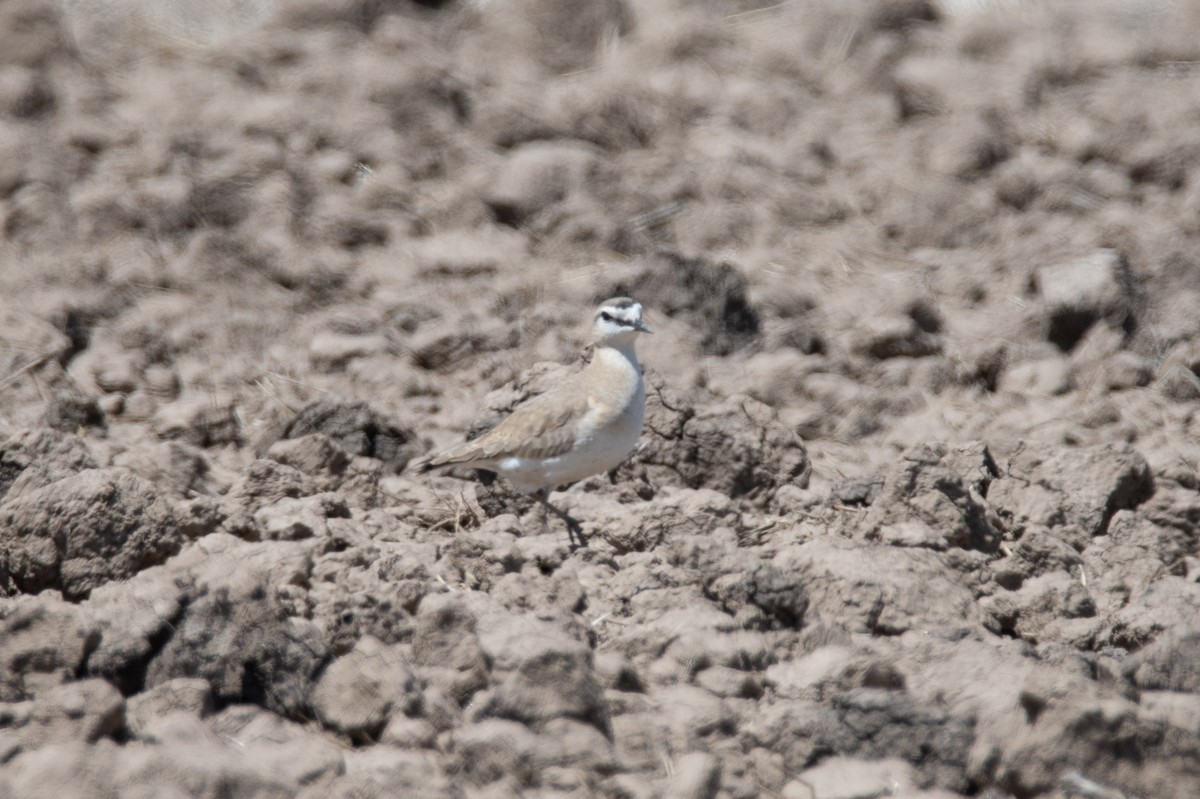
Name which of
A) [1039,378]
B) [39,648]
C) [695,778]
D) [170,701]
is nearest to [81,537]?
[39,648]

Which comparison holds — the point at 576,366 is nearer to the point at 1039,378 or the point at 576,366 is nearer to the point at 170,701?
the point at 1039,378

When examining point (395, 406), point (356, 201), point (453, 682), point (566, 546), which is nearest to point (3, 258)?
point (356, 201)

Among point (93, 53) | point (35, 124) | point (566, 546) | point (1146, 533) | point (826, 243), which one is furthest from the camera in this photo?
point (93, 53)

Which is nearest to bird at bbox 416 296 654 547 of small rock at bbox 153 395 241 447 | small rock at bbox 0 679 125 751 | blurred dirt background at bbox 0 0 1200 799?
blurred dirt background at bbox 0 0 1200 799

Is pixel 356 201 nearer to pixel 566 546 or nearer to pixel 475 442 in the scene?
pixel 475 442

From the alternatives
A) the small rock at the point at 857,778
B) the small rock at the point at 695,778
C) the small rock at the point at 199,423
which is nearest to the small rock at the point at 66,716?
the small rock at the point at 695,778

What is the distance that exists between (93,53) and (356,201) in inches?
139

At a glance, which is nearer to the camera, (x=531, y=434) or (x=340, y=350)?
(x=531, y=434)

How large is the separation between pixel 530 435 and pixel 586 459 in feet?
0.94

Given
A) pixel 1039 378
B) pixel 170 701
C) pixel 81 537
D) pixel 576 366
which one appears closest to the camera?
pixel 170 701

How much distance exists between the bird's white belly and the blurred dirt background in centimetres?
20

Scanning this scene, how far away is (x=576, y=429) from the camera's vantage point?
20.9 ft

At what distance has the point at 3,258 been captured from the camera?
895cm

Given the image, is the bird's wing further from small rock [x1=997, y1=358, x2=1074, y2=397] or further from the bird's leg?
small rock [x1=997, y1=358, x2=1074, y2=397]
